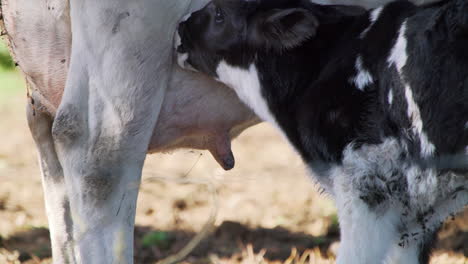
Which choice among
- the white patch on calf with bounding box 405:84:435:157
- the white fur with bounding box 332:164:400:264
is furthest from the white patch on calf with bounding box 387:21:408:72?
the white fur with bounding box 332:164:400:264

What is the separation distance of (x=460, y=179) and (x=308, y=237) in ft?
8.22

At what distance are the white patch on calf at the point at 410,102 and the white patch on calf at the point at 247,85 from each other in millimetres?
686

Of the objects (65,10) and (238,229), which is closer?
(65,10)

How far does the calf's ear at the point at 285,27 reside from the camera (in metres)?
4.11

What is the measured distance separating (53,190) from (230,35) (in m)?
1.34

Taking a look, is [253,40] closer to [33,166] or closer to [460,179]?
[460,179]

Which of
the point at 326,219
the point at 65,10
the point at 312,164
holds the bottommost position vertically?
the point at 326,219

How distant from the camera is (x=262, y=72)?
14.2 ft

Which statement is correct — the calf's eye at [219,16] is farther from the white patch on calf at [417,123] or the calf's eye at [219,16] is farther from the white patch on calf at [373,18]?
the white patch on calf at [417,123]

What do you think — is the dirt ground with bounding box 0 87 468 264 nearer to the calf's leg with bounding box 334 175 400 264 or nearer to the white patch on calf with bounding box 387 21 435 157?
the calf's leg with bounding box 334 175 400 264

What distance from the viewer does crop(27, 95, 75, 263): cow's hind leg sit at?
16.0ft

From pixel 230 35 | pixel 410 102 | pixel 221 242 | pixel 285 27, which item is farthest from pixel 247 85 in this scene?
pixel 221 242

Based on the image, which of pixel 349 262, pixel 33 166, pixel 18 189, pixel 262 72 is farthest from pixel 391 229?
pixel 33 166

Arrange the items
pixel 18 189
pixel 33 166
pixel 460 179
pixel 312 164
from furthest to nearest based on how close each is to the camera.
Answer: pixel 33 166
pixel 18 189
pixel 312 164
pixel 460 179
